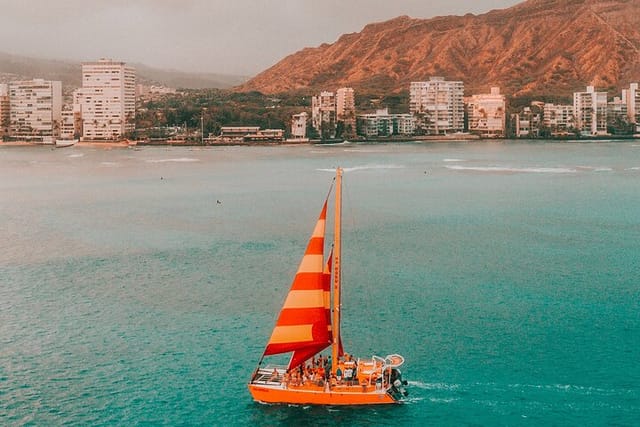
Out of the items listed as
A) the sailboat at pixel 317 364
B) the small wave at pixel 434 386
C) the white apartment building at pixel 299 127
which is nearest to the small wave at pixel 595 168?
the small wave at pixel 434 386

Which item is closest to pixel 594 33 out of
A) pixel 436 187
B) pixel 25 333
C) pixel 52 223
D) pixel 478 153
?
pixel 478 153

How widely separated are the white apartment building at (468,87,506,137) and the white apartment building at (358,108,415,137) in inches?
332

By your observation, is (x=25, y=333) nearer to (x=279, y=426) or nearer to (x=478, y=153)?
(x=279, y=426)

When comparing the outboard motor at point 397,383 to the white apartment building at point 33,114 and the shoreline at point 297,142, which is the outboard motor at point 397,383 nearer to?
the shoreline at point 297,142

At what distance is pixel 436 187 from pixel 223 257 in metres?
21.3

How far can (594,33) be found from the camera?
160 m

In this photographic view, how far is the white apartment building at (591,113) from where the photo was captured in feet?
351

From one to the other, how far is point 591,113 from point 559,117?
3903mm

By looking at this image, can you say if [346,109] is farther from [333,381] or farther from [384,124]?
[333,381]

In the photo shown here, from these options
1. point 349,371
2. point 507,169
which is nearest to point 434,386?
point 349,371

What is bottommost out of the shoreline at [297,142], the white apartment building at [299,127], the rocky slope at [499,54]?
the shoreline at [297,142]

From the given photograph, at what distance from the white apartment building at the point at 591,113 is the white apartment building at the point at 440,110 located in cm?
1438

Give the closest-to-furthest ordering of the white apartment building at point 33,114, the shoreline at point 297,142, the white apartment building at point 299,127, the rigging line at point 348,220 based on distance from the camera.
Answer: the rigging line at point 348,220
the shoreline at point 297,142
the white apartment building at point 299,127
the white apartment building at point 33,114

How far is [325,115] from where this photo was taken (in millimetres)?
104875
